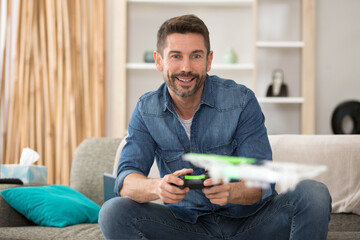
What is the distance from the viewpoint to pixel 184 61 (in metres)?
1.49

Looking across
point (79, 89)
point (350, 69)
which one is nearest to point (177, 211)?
point (79, 89)

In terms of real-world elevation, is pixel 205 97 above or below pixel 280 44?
below

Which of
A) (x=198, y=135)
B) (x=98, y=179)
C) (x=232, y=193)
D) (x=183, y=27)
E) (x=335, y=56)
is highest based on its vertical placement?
(x=335, y=56)

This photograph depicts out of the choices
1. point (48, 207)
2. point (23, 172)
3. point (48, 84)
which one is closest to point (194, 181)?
point (48, 207)

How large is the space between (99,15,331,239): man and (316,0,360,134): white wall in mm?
2466

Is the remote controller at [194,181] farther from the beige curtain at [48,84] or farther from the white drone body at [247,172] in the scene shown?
the beige curtain at [48,84]

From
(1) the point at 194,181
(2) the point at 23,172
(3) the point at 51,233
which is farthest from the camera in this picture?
A: (2) the point at 23,172

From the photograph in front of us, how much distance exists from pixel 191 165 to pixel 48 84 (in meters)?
2.32

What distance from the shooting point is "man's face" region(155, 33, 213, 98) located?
4.90 ft

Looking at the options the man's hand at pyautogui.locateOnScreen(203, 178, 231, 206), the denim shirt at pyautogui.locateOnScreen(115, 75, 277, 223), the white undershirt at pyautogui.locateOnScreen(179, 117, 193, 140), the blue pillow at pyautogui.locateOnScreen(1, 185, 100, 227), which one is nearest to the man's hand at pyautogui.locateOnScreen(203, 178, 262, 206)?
the man's hand at pyautogui.locateOnScreen(203, 178, 231, 206)

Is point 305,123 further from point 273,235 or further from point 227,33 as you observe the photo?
point 273,235

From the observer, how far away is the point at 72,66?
3707mm

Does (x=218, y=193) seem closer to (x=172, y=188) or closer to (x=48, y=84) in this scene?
(x=172, y=188)

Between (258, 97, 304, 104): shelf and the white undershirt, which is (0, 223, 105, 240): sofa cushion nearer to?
the white undershirt
